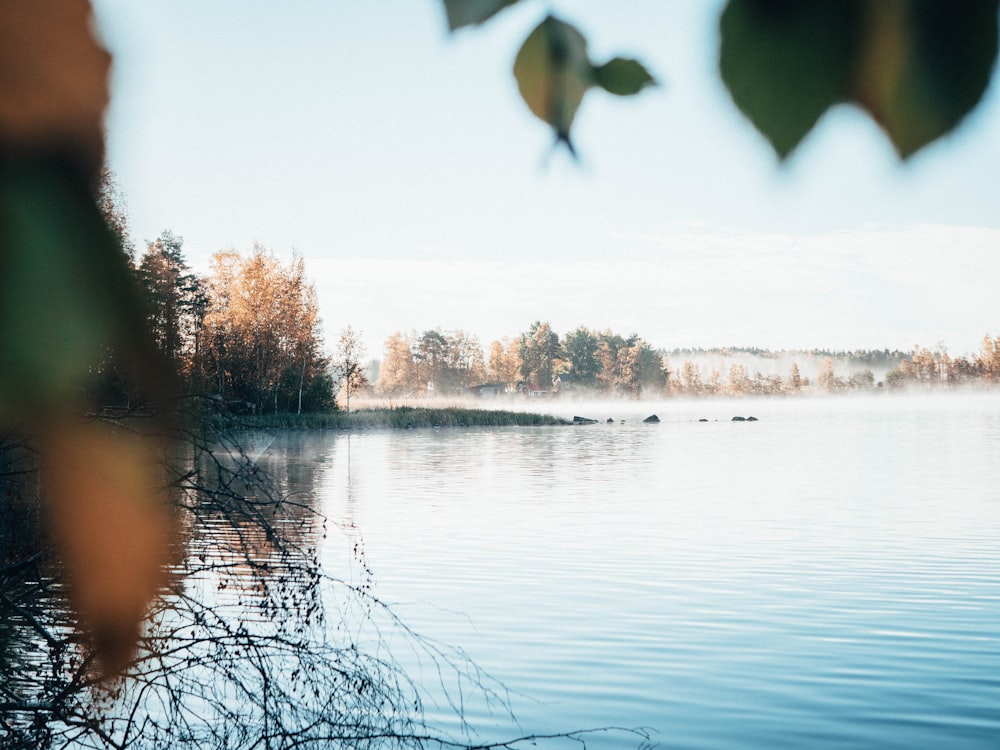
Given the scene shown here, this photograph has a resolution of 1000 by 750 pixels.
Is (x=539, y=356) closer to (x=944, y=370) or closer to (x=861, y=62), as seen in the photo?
(x=944, y=370)

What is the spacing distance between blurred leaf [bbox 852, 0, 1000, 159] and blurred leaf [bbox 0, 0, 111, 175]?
442 mm

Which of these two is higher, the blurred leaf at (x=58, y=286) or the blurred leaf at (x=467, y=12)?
the blurred leaf at (x=467, y=12)

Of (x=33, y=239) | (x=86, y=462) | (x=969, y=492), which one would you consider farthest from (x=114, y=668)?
(x=969, y=492)

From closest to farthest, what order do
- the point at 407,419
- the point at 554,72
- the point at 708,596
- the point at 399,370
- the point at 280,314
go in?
the point at 554,72 → the point at 708,596 → the point at 280,314 → the point at 407,419 → the point at 399,370

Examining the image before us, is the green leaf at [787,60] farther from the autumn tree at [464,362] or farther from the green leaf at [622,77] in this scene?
the autumn tree at [464,362]

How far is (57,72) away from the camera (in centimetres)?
61

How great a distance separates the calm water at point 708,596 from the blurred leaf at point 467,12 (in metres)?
7.71

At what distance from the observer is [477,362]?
141 m

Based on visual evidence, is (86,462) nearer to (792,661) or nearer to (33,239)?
(33,239)

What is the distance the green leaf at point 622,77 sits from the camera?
2.42 feet

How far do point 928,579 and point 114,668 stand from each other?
1466 centimetres

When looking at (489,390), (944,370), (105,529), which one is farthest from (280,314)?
(944,370)

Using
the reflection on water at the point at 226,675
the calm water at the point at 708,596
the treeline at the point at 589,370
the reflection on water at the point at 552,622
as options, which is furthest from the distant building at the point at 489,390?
the reflection on water at the point at 226,675

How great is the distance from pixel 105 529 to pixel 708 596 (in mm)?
12548
